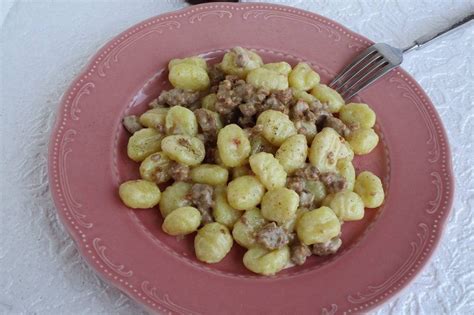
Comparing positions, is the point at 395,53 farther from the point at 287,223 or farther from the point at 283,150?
the point at 287,223

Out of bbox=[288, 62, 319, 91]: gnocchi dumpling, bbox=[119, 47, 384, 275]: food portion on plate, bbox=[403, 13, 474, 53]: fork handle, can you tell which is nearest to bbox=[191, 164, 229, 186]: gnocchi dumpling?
bbox=[119, 47, 384, 275]: food portion on plate

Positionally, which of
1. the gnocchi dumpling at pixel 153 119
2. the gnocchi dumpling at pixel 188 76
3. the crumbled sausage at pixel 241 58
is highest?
the crumbled sausage at pixel 241 58

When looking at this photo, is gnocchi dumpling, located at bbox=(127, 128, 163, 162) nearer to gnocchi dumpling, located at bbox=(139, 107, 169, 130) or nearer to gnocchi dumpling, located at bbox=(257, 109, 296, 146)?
gnocchi dumpling, located at bbox=(139, 107, 169, 130)

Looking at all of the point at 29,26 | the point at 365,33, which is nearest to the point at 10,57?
the point at 29,26

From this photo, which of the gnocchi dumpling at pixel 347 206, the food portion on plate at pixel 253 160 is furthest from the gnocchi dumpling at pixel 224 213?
the gnocchi dumpling at pixel 347 206

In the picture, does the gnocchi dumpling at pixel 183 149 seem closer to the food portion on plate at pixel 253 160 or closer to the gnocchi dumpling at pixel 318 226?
the food portion on plate at pixel 253 160

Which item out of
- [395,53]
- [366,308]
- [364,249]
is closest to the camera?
[366,308]
